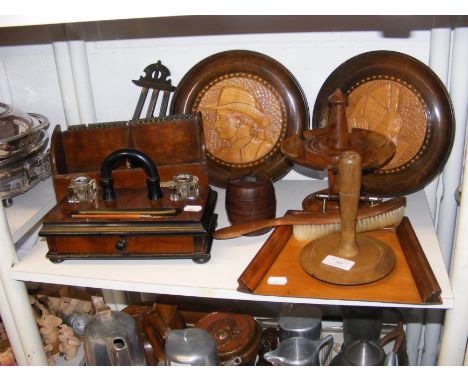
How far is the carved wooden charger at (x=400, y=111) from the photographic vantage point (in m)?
1.10

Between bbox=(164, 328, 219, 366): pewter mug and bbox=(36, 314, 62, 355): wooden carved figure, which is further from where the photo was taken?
bbox=(36, 314, 62, 355): wooden carved figure

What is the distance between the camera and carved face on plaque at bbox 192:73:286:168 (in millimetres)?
1192

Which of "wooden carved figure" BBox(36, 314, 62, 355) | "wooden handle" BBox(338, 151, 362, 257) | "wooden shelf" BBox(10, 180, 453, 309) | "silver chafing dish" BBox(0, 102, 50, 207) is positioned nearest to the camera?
"wooden handle" BBox(338, 151, 362, 257)

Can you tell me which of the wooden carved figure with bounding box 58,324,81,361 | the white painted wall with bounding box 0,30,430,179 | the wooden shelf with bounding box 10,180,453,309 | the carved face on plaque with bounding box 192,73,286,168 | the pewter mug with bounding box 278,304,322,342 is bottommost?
the wooden carved figure with bounding box 58,324,81,361

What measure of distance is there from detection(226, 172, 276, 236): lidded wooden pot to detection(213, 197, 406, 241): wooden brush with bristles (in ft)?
0.06

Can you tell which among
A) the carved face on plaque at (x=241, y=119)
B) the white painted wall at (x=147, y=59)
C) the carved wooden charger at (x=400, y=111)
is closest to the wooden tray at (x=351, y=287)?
the carved wooden charger at (x=400, y=111)

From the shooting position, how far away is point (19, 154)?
117cm

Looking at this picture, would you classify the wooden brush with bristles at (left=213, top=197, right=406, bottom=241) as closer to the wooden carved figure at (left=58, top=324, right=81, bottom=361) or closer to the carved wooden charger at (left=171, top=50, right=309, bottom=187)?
the carved wooden charger at (left=171, top=50, right=309, bottom=187)

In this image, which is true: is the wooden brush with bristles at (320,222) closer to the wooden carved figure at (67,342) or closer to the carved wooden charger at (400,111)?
the carved wooden charger at (400,111)

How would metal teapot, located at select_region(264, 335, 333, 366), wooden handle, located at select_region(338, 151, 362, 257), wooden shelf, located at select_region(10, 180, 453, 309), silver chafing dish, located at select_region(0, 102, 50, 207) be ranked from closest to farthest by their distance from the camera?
wooden handle, located at select_region(338, 151, 362, 257)
wooden shelf, located at select_region(10, 180, 453, 309)
metal teapot, located at select_region(264, 335, 333, 366)
silver chafing dish, located at select_region(0, 102, 50, 207)

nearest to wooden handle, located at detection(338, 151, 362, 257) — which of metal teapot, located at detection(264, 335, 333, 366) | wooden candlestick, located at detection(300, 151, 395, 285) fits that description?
wooden candlestick, located at detection(300, 151, 395, 285)

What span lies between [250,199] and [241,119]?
26cm

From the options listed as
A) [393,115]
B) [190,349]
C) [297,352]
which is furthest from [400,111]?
[190,349]

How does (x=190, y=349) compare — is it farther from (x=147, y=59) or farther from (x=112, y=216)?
(x=147, y=59)
